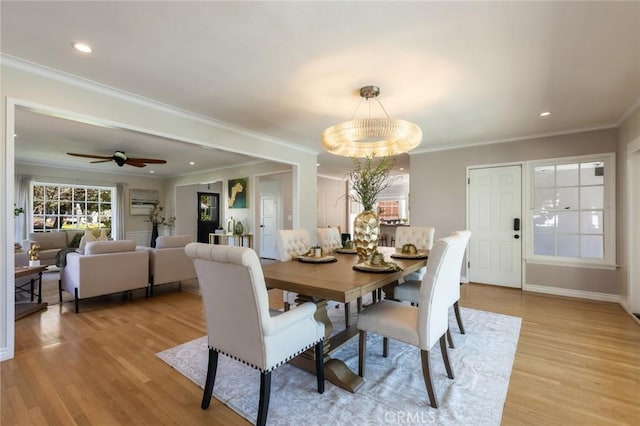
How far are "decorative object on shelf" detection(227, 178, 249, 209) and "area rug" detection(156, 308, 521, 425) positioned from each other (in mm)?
4681

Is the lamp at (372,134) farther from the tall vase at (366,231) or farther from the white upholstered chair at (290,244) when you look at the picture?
the white upholstered chair at (290,244)

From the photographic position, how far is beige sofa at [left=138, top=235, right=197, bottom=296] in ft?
13.7

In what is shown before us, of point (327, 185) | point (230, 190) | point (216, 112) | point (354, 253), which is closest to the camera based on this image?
point (354, 253)

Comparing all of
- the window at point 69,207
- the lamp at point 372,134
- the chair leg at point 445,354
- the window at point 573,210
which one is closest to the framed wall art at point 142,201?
the window at point 69,207

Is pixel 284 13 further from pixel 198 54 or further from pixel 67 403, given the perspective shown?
pixel 67 403

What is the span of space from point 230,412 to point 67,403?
3.46 feet

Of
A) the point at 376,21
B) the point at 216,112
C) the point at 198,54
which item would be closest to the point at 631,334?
the point at 376,21

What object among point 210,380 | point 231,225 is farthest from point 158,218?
point 210,380

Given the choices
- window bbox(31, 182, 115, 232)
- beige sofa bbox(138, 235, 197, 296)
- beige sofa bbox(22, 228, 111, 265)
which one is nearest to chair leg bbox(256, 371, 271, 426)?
beige sofa bbox(138, 235, 197, 296)

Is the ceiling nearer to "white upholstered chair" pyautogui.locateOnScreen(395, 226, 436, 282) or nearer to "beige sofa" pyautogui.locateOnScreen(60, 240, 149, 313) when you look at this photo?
"white upholstered chair" pyautogui.locateOnScreen(395, 226, 436, 282)

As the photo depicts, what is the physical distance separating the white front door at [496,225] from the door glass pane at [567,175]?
19.1 inches

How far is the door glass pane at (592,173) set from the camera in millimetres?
4023

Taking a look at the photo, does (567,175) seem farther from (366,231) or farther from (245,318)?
(245,318)

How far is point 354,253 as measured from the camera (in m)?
3.03
